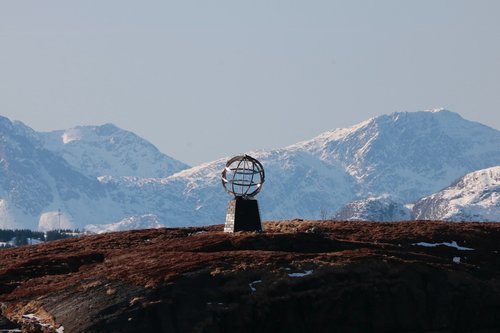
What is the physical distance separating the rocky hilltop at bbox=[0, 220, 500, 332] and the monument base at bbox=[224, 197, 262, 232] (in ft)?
17.3

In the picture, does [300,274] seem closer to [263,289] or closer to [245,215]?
[263,289]

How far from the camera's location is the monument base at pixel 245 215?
4626 inches

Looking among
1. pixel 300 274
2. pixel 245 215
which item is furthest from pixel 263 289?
pixel 245 215

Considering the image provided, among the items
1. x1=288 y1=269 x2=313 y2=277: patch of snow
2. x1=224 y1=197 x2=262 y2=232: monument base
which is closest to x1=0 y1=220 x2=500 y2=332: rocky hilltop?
x1=288 y1=269 x2=313 y2=277: patch of snow

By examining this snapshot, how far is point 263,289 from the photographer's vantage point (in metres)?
95.6

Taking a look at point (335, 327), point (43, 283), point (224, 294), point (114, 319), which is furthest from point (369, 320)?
point (43, 283)

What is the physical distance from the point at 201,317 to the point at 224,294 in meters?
3.38

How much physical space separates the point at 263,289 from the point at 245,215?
22939mm

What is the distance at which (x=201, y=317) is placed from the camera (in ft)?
302

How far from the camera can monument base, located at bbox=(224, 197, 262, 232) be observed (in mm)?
117500

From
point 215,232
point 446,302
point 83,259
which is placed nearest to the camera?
point 446,302

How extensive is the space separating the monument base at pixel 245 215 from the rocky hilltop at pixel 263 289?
5.26m

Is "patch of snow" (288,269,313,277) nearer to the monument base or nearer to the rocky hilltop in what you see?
the rocky hilltop

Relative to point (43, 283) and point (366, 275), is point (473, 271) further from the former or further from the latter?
point (43, 283)
